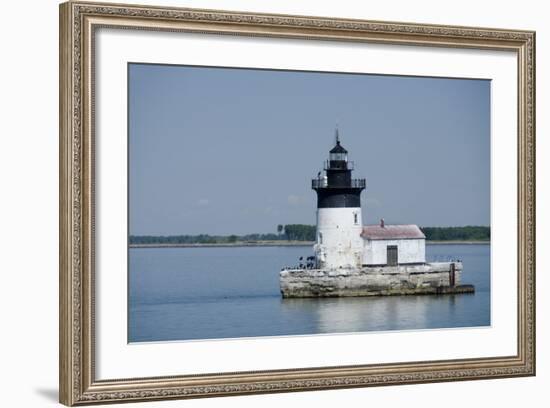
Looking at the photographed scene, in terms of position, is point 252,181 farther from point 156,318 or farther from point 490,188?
point 490,188

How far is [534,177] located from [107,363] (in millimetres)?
2825

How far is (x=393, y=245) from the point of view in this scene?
23.2 feet

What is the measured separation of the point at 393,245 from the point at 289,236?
2.01ft

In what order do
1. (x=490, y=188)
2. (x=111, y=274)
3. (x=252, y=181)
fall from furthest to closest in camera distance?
(x=490, y=188) → (x=252, y=181) → (x=111, y=274)

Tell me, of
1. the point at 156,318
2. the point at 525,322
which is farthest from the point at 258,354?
the point at 525,322

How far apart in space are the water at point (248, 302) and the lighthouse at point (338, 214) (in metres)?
0.15

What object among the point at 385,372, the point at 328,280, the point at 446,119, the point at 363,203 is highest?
the point at 446,119

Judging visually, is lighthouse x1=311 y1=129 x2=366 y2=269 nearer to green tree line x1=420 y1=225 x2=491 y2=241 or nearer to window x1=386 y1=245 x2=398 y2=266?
window x1=386 y1=245 x2=398 y2=266

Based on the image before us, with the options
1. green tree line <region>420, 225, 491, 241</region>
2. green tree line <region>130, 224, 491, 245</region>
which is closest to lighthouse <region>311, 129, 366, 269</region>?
green tree line <region>130, 224, 491, 245</region>

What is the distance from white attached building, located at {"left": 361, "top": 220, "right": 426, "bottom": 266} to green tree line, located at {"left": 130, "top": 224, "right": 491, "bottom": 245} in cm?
8

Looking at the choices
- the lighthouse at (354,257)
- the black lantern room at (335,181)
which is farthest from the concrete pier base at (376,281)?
the black lantern room at (335,181)

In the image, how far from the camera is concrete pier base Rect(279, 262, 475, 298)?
23.1 ft

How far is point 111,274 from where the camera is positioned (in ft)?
21.2

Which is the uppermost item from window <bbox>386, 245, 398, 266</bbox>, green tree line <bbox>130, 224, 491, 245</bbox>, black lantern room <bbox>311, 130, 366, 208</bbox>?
black lantern room <bbox>311, 130, 366, 208</bbox>
